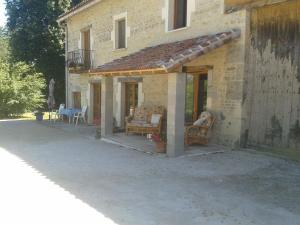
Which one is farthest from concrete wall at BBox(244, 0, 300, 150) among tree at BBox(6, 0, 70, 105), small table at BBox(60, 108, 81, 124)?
tree at BBox(6, 0, 70, 105)

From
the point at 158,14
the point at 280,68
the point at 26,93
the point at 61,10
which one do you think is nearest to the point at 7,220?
the point at 280,68

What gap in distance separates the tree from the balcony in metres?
6.82

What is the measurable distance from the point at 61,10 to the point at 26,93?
6.83 m

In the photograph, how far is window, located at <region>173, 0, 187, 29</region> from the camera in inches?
418

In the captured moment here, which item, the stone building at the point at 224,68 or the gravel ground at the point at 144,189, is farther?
the stone building at the point at 224,68

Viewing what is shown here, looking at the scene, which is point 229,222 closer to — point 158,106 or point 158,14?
point 158,106

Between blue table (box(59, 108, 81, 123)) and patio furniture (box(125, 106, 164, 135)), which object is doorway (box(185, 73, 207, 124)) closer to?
patio furniture (box(125, 106, 164, 135))

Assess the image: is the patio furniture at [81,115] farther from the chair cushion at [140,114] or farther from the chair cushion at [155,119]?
the chair cushion at [155,119]

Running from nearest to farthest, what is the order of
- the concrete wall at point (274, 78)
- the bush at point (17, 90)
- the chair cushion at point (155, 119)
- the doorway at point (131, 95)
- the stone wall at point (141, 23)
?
the concrete wall at point (274, 78), the stone wall at point (141, 23), the chair cushion at point (155, 119), the doorway at point (131, 95), the bush at point (17, 90)

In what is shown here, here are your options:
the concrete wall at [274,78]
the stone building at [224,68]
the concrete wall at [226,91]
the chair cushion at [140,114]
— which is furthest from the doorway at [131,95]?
the concrete wall at [274,78]

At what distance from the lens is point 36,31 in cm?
2275

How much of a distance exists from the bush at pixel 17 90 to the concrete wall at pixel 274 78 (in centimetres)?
1446

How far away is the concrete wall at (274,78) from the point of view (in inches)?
290

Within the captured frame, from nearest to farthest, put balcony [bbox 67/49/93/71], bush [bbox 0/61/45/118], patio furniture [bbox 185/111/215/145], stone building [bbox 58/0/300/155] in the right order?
stone building [bbox 58/0/300/155] → patio furniture [bbox 185/111/215/145] → balcony [bbox 67/49/93/71] → bush [bbox 0/61/45/118]
